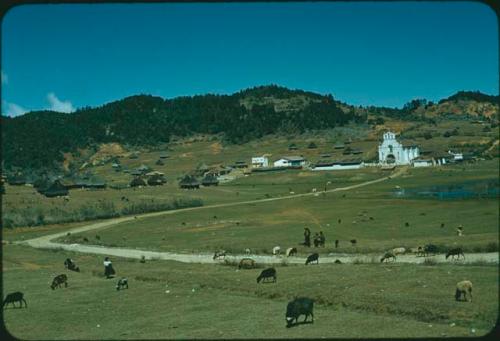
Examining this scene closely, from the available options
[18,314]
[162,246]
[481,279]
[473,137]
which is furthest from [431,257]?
[473,137]

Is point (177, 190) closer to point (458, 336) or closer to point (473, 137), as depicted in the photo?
point (473, 137)

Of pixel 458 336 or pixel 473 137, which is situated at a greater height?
pixel 473 137

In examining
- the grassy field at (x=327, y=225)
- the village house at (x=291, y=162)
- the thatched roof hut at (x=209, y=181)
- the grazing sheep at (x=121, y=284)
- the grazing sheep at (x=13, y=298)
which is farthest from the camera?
the village house at (x=291, y=162)

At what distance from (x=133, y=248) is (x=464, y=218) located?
21.2 m

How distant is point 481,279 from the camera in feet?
55.0

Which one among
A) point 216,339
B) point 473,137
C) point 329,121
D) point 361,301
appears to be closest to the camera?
point 216,339

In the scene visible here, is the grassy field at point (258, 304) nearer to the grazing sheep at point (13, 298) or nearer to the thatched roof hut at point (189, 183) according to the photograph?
the grazing sheep at point (13, 298)

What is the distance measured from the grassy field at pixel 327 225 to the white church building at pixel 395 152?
1820 inches

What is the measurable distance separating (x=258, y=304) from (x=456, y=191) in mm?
46496

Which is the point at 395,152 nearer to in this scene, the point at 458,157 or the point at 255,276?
the point at 458,157

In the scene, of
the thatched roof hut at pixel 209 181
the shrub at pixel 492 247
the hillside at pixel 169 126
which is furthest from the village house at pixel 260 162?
the shrub at pixel 492 247

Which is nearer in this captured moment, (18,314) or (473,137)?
(18,314)

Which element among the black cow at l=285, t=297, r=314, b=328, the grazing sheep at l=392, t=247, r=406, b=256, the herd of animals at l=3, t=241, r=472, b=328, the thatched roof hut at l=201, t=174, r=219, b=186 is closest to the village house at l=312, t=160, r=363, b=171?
the thatched roof hut at l=201, t=174, r=219, b=186

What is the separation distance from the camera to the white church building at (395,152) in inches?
4451
